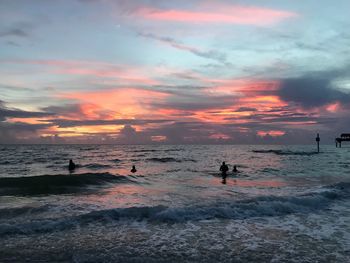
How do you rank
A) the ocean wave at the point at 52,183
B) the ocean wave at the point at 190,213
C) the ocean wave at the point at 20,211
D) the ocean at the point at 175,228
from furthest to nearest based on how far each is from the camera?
1. the ocean wave at the point at 52,183
2. the ocean wave at the point at 20,211
3. the ocean wave at the point at 190,213
4. the ocean at the point at 175,228

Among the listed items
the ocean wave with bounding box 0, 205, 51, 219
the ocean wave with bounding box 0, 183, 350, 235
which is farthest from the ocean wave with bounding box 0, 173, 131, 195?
the ocean wave with bounding box 0, 183, 350, 235

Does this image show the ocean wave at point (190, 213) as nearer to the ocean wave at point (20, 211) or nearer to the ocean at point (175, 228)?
the ocean at point (175, 228)

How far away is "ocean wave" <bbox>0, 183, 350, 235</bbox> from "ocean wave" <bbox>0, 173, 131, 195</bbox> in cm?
1027

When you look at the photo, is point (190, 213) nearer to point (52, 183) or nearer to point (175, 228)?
point (175, 228)

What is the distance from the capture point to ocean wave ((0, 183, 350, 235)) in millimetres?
13562

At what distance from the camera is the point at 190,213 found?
52.6 ft

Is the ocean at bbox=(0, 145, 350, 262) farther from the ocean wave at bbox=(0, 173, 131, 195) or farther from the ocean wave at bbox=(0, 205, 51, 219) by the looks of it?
the ocean wave at bbox=(0, 173, 131, 195)

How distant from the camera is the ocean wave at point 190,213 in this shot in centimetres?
1356

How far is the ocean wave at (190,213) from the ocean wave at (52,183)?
1027 centimetres

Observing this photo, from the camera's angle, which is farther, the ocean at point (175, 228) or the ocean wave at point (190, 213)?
the ocean wave at point (190, 213)

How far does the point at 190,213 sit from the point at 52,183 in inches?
635

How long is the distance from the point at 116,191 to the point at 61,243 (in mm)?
13189

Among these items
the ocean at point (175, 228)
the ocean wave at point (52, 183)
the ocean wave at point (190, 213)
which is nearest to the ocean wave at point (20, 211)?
the ocean at point (175, 228)

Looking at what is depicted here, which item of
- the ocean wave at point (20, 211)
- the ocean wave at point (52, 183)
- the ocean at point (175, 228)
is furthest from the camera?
the ocean wave at point (52, 183)
